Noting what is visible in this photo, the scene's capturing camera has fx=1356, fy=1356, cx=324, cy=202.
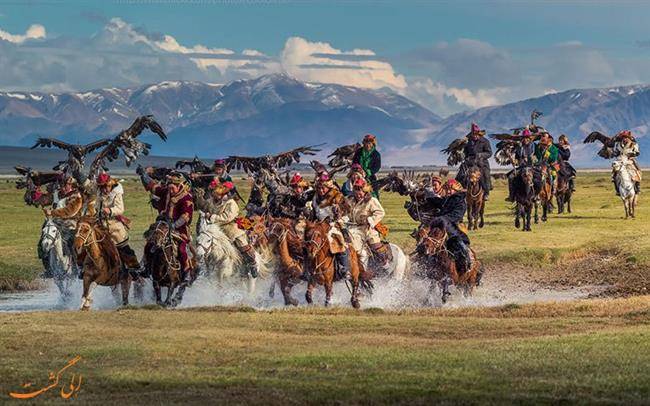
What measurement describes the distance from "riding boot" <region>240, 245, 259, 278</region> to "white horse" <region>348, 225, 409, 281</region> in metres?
1.87

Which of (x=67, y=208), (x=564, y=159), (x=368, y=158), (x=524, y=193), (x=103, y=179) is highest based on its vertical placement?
(x=368, y=158)

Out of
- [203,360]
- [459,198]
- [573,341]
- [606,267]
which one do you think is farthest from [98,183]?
[606,267]

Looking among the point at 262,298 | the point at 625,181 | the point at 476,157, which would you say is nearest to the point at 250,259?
the point at 262,298

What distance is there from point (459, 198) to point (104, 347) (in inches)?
363

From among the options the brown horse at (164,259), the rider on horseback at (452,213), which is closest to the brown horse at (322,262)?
the rider on horseback at (452,213)

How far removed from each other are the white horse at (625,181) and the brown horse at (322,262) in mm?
21842

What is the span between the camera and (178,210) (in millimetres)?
24984

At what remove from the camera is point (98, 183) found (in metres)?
25.4

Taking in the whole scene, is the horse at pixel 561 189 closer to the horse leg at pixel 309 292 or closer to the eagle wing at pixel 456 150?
the eagle wing at pixel 456 150

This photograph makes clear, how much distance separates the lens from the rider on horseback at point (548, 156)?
140ft

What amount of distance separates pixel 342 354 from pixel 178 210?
25.8 ft

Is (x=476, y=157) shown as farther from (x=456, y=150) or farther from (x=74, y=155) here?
(x=74, y=155)

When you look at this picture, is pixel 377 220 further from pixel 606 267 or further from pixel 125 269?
pixel 606 267

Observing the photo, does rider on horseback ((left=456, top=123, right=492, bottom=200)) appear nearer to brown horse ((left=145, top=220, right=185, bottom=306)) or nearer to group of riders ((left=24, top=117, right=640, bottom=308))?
group of riders ((left=24, top=117, right=640, bottom=308))
